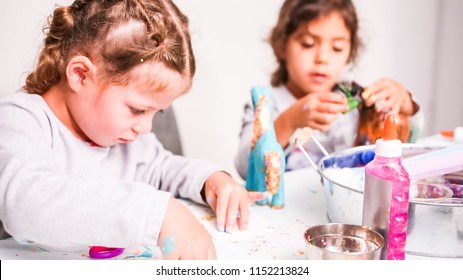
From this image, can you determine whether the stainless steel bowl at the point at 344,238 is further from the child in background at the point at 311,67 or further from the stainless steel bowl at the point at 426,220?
the child in background at the point at 311,67

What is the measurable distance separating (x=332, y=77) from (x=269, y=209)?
1.12 ft

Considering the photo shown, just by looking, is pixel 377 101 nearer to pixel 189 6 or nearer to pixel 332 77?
pixel 332 77

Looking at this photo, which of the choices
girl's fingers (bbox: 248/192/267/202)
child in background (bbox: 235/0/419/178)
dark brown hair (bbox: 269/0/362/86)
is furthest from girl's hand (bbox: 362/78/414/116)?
girl's fingers (bbox: 248/192/267/202)

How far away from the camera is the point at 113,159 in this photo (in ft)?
2.21

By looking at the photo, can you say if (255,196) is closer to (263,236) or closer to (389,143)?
(263,236)

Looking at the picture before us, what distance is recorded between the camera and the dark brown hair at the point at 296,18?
2.84ft

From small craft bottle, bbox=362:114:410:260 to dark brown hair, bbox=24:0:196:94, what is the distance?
0.83ft

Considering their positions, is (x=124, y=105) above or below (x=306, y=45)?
below

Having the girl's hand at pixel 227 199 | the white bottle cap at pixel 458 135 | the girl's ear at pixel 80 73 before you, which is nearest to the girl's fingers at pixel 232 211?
the girl's hand at pixel 227 199

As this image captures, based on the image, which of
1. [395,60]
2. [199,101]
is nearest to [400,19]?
[395,60]

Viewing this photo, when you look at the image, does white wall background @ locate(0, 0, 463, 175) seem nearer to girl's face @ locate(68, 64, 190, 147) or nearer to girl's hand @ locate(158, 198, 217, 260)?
girl's face @ locate(68, 64, 190, 147)

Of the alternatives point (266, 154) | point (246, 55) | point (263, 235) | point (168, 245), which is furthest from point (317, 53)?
point (168, 245)

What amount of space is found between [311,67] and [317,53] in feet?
0.09

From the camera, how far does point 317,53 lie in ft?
2.90
